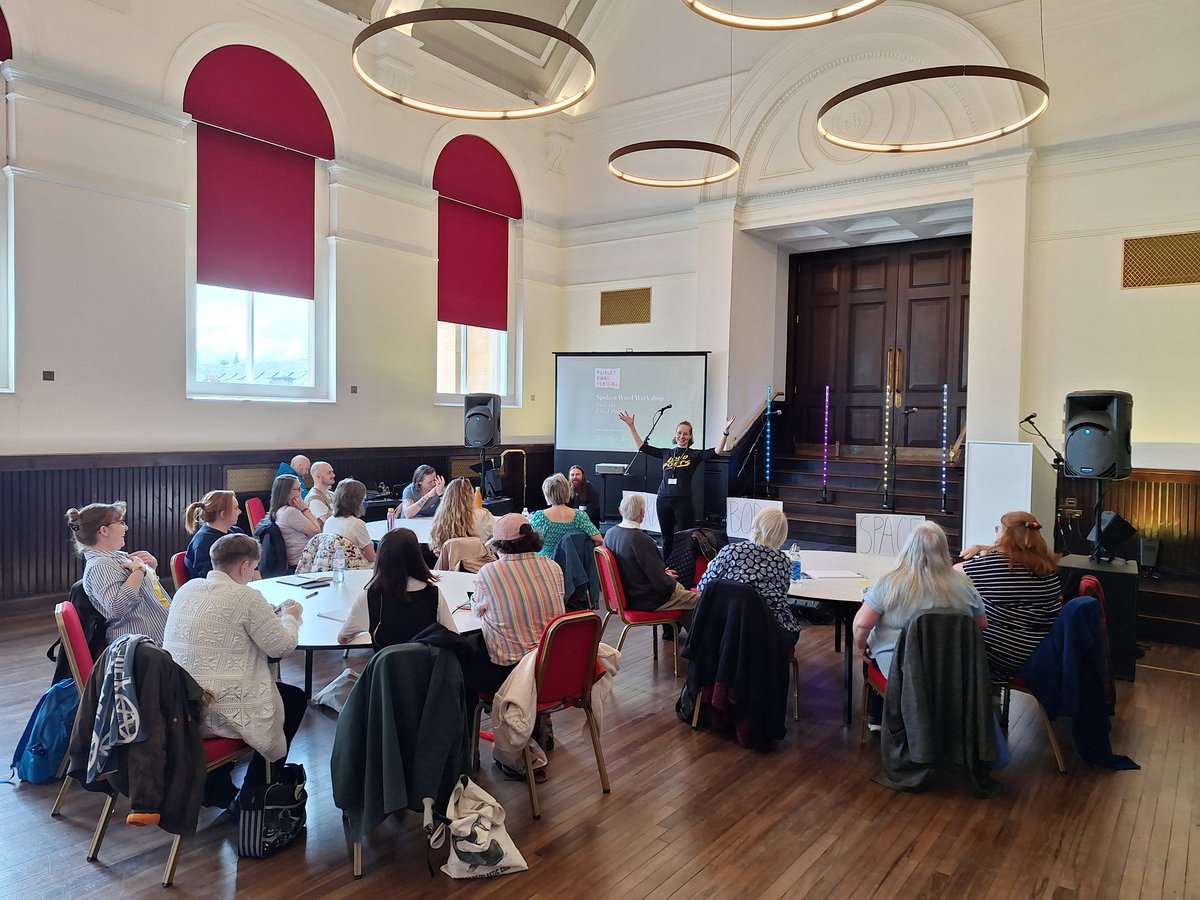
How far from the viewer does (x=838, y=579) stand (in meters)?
4.38

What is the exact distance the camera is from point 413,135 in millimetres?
8898

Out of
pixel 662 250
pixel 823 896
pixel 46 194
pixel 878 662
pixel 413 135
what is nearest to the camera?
pixel 823 896

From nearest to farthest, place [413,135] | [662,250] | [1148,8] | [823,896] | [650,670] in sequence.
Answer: [823,896] → [650,670] → [1148,8] → [413,135] → [662,250]

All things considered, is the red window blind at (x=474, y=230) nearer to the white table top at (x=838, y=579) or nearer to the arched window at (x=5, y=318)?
the arched window at (x=5, y=318)

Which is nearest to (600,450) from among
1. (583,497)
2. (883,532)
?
(583,497)

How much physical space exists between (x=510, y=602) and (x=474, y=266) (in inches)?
289

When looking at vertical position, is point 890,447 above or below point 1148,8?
below

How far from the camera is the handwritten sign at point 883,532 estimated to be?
660 cm

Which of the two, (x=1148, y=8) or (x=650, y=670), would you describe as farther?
(x=1148, y=8)

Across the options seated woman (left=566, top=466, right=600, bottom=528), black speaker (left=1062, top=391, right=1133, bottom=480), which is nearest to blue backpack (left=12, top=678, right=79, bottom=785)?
seated woman (left=566, top=466, right=600, bottom=528)

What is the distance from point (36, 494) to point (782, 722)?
19.1 feet

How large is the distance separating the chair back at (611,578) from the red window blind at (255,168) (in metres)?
4.91

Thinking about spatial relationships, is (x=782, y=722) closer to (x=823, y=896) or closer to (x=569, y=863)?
(x=823, y=896)

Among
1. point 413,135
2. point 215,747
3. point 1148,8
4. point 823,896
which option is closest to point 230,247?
point 413,135
